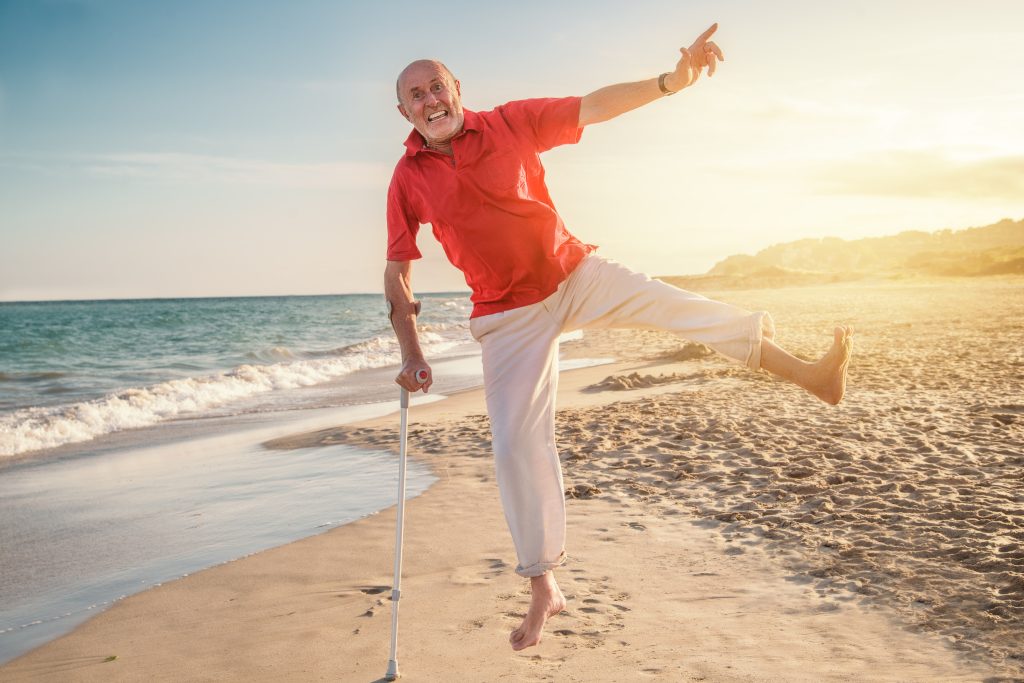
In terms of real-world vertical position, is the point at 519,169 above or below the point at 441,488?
above

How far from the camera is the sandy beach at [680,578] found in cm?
396

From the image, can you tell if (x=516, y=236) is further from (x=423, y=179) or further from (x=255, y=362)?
(x=255, y=362)

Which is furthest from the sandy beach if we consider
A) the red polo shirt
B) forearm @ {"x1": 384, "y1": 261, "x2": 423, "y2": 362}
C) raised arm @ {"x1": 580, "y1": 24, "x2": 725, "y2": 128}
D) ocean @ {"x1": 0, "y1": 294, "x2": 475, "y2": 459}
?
ocean @ {"x1": 0, "y1": 294, "x2": 475, "y2": 459}

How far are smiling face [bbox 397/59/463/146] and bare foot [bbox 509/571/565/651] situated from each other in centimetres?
224

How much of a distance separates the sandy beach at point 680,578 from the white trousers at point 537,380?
2.09ft

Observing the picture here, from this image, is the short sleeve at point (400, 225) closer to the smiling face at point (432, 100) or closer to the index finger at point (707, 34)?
the smiling face at point (432, 100)

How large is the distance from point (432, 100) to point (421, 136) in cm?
23

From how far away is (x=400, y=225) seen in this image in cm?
415

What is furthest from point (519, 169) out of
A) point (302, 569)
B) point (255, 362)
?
point (255, 362)

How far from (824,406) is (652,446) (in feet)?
8.65

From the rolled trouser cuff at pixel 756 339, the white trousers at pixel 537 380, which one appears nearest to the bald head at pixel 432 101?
the white trousers at pixel 537 380

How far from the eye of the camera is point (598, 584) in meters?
4.93

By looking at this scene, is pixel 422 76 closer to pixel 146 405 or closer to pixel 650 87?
pixel 650 87

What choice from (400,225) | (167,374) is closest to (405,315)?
(400,225)
